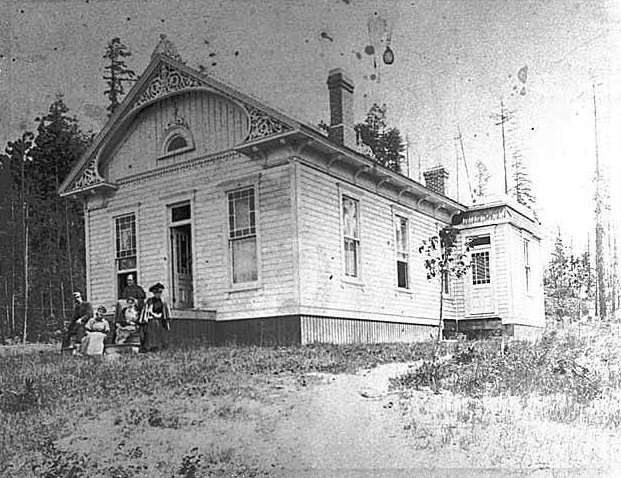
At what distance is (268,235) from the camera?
3.05m

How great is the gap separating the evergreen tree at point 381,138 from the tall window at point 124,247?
3.50 feet

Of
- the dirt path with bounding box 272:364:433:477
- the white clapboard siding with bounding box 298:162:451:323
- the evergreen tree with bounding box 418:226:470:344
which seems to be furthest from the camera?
the evergreen tree with bounding box 418:226:470:344

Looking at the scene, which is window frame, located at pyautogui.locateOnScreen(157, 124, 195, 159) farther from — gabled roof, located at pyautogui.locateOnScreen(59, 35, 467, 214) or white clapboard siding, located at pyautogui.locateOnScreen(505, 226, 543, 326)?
white clapboard siding, located at pyautogui.locateOnScreen(505, 226, 543, 326)

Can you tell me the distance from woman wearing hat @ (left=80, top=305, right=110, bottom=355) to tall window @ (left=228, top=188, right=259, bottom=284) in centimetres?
60

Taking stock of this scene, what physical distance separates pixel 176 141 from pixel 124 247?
0.52m

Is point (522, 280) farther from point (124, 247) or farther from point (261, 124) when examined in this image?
point (124, 247)

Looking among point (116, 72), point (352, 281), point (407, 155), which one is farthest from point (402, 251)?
point (116, 72)

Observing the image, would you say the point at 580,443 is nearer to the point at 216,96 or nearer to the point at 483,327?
the point at 483,327

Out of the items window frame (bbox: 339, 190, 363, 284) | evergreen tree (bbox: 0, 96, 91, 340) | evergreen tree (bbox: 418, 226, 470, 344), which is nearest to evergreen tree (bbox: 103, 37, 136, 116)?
evergreen tree (bbox: 0, 96, 91, 340)

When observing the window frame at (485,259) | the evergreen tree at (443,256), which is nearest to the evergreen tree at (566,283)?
the window frame at (485,259)

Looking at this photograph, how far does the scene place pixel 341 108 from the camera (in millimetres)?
2949

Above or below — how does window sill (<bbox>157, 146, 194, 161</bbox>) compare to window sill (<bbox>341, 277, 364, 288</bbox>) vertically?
above

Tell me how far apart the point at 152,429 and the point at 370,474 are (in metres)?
0.89

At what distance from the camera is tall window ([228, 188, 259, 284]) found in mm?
3078
